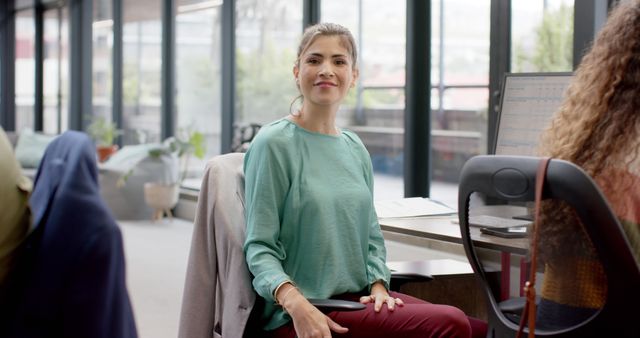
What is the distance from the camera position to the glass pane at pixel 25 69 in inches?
444

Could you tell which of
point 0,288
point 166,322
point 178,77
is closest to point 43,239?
point 0,288

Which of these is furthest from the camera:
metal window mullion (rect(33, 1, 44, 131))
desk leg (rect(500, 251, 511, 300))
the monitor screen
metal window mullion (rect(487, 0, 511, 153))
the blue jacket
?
metal window mullion (rect(33, 1, 44, 131))

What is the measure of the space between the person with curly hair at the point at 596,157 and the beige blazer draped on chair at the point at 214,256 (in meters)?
0.81

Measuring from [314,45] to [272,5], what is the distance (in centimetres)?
491

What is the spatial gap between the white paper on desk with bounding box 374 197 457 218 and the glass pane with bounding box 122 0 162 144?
5.86 meters

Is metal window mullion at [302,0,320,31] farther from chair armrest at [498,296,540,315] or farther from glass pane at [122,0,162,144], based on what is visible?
chair armrest at [498,296,540,315]

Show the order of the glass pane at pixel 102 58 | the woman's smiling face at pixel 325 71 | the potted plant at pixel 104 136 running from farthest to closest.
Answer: the glass pane at pixel 102 58
the potted plant at pixel 104 136
the woman's smiling face at pixel 325 71

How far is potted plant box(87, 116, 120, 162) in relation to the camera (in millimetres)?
8852

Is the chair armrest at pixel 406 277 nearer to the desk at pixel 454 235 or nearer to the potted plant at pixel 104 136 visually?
the desk at pixel 454 235

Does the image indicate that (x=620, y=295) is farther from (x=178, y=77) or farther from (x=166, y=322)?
(x=178, y=77)

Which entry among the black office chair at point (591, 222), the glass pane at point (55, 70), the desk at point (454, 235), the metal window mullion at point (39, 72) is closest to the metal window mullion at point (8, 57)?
the metal window mullion at point (39, 72)

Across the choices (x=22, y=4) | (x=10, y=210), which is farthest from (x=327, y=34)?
(x=22, y=4)

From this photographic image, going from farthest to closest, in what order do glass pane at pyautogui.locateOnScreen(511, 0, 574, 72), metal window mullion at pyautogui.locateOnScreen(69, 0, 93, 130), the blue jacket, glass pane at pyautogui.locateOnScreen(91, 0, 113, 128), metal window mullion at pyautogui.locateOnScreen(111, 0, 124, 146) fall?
metal window mullion at pyautogui.locateOnScreen(69, 0, 93, 130) → glass pane at pyautogui.locateOnScreen(91, 0, 113, 128) → metal window mullion at pyautogui.locateOnScreen(111, 0, 124, 146) → glass pane at pyautogui.locateOnScreen(511, 0, 574, 72) → the blue jacket

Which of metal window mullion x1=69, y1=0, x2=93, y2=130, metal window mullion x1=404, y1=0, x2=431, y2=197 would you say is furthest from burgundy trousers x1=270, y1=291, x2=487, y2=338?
metal window mullion x1=69, y1=0, x2=93, y2=130
